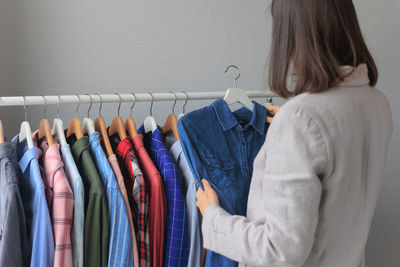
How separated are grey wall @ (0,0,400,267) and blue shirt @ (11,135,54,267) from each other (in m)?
0.67

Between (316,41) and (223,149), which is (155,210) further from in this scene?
(316,41)

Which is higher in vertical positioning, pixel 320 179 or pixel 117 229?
pixel 320 179

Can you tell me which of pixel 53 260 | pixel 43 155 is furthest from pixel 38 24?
pixel 53 260

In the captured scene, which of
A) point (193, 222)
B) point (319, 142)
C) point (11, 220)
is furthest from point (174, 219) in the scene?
point (319, 142)

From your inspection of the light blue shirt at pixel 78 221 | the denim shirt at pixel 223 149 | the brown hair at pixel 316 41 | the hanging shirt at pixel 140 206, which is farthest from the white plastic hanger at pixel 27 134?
the brown hair at pixel 316 41

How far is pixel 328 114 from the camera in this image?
870 millimetres

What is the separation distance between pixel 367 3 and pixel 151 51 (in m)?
0.97

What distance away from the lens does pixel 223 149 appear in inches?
50.9

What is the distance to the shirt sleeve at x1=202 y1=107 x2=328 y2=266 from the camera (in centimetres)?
86

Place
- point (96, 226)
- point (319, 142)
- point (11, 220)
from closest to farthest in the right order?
1. point (319, 142)
2. point (11, 220)
3. point (96, 226)

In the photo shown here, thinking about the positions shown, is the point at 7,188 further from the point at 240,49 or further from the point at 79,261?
the point at 240,49

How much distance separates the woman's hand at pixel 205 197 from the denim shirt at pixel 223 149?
0.03 metres

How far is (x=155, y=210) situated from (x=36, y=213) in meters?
0.31

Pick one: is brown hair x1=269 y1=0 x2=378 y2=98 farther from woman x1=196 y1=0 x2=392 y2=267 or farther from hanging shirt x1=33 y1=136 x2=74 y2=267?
hanging shirt x1=33 y1=136 x2=74 y2=267
